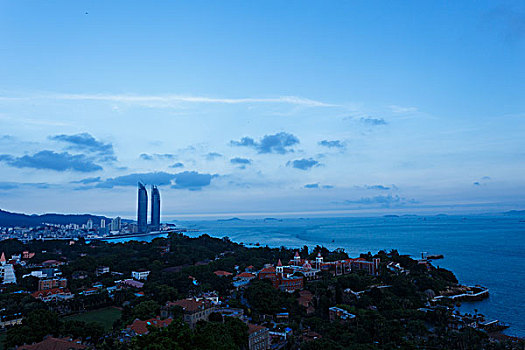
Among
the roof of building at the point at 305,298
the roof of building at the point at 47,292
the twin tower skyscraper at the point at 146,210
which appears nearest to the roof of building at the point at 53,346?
the roof of building at the point at 305,298

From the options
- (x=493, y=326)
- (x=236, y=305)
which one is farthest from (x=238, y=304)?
(x=493, y=326)

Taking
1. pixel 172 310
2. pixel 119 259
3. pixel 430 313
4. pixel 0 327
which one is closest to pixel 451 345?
pixel 430 313

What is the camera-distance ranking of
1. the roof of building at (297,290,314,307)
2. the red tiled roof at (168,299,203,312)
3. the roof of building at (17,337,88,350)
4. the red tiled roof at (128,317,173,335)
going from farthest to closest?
the roof of building at (297,290,314,307) < the red tiled roof at (168,299,203,312) < the red tiled roof at (128,317,173,335) < the roof of building at (17,337,88,350)

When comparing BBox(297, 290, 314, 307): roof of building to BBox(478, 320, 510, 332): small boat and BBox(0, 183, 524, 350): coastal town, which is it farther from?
BBox(478, 320, 510, 332): small boat

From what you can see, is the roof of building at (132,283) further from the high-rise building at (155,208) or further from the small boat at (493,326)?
the high-rise building at (155,208)

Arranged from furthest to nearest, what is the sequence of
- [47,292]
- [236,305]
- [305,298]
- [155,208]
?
1. [155,208]
2. [47,292]
3. [305,298]
4. [236,305]

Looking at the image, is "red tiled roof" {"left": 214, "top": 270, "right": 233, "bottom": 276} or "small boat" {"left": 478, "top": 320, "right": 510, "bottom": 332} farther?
"red tiled roof" {"left": 214, "top": 270, "right": 233, "bottom": 276}

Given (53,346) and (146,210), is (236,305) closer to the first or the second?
(53,346)

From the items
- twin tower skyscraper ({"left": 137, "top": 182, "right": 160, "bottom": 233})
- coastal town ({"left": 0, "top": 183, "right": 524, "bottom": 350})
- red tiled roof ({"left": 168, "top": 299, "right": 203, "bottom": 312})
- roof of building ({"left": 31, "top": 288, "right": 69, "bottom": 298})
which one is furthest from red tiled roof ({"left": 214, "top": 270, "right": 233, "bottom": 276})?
twin tower skyscraper ({"left": 137, "top": 182, "right": 160, "bottom": 233})
